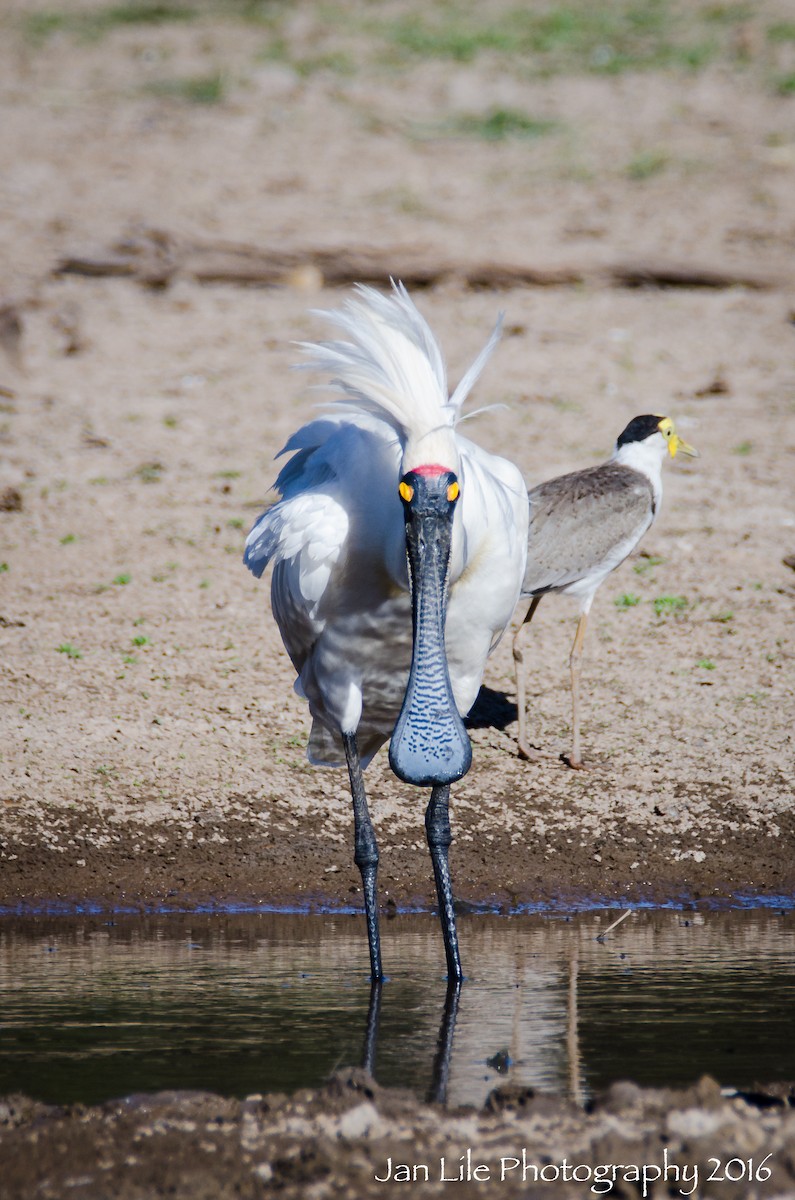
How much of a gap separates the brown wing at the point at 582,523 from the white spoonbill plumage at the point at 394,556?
1.85m

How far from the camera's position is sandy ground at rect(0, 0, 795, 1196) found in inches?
263

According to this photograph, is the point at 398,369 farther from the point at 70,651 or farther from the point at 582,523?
the point at 70,651

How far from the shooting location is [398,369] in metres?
5.17

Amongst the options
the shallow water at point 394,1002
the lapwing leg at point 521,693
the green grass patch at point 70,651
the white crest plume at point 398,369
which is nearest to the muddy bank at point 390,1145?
the shallow water at point 394,1002

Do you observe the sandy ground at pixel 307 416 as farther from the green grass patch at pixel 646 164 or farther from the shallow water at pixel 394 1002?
the shallow water at pixel 394 1002

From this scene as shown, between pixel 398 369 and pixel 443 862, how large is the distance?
1.85m

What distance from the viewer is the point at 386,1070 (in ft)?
14.2

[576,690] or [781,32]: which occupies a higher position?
[781,32]

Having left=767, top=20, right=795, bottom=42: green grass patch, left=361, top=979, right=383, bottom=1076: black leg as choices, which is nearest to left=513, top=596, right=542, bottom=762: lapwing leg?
left=361, top=979, right=383, bottom=1076: black leg

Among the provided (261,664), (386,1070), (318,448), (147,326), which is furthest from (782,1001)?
(147,326)

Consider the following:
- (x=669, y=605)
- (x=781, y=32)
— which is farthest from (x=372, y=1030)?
(x=781, y=32)

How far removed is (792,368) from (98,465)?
5.43m

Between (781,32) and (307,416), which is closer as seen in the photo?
(307,416)

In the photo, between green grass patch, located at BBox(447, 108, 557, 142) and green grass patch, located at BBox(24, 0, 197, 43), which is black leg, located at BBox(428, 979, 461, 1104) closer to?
green grass patch, located at BBox(447, 108, 557, 142)
